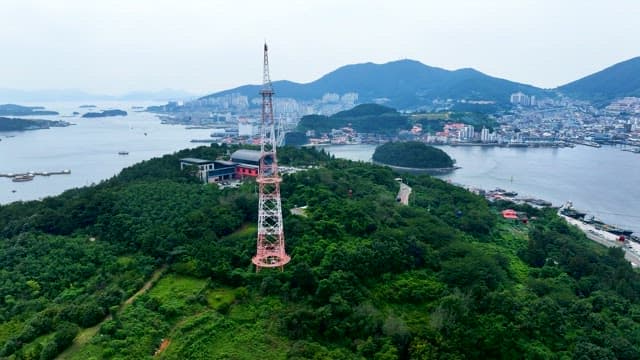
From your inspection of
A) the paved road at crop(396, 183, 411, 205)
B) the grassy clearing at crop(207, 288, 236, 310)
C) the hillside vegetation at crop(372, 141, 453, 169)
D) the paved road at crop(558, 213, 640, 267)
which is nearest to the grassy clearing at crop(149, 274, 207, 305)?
the grassy clearing at crop(207, 288, 236, 310)

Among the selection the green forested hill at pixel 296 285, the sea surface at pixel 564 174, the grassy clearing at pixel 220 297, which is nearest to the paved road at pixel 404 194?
the green forested hill at pixel 296 285

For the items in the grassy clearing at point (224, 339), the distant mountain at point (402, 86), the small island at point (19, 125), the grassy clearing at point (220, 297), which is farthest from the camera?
the distant mountain at point (402, 86)

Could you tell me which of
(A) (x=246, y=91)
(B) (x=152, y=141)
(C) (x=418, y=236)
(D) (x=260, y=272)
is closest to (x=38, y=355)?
(D) (x=260, y=272)

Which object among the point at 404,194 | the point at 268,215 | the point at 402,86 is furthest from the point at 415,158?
the point at 402,86

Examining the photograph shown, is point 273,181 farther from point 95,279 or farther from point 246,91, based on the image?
point 246,91

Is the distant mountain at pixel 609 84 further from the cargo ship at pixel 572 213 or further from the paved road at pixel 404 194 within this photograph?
the paved road at pixel 404 194

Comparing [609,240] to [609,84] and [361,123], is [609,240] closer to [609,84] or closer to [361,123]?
[361,123]
